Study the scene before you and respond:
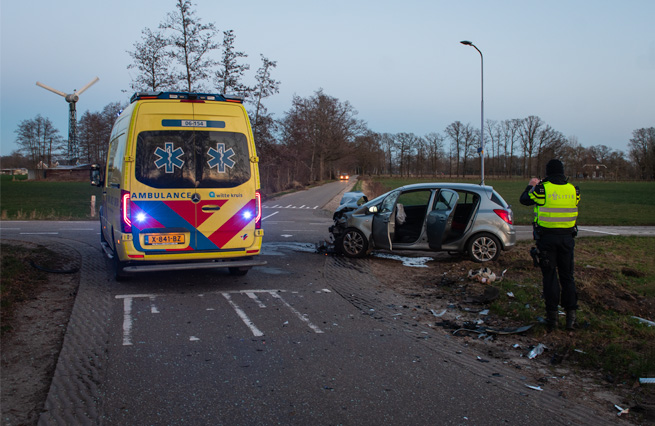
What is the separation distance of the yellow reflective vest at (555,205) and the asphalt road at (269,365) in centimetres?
180

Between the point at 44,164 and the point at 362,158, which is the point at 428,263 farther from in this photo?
the point at 44,164

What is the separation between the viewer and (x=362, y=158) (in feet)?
282

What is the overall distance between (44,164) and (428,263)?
269 ft

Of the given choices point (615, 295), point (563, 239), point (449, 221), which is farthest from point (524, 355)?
point (449, 221)

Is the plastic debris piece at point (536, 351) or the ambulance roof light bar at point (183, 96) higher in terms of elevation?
the ambulance roof light bar at point (183, 96)

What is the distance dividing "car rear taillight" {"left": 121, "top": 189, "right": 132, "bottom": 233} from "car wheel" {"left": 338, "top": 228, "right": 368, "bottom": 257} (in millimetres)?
4621

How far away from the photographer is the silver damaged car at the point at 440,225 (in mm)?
9648

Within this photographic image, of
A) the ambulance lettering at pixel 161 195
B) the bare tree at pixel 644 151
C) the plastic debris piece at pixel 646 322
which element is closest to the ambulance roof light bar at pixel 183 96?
the ambulance lettering at pixel 161 195

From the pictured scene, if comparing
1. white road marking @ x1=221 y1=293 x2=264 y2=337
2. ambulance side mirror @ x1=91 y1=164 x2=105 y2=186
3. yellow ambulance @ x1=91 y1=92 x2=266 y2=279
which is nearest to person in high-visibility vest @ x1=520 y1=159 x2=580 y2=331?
white road marking @ x1=221 y1=293 x2=264 y2=337

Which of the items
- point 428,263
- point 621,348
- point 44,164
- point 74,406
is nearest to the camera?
point 74,406

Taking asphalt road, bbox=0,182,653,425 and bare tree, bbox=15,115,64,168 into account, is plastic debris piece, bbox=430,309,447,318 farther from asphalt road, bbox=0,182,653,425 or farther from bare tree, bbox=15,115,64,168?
bare tree, bbox=15,115,64,168

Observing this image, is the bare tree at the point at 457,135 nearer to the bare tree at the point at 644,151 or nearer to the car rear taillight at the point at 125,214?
the bare tree at the point at 644,151

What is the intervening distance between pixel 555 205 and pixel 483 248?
4083 millimetres

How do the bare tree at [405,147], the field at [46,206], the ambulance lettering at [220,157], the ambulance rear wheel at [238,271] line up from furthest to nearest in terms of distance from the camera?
1. the bare tree at [405,147]
2. the field at [46,206]
3. the ambulance rear wheel at [238,271]
4. the ambulance lettering at [220,157]
